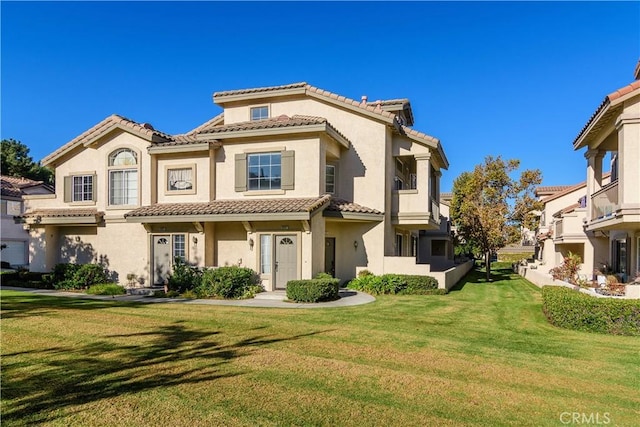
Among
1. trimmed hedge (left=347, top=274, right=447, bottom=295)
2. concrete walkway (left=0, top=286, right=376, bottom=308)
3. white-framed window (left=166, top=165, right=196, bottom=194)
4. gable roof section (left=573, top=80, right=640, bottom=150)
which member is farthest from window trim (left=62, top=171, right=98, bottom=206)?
gable roof section (left=573, top=80, right=640, bottom=150)

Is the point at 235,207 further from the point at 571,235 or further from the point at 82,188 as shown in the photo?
the point at 571,235

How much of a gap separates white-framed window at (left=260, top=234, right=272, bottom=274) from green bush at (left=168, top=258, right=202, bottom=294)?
8.97 ft

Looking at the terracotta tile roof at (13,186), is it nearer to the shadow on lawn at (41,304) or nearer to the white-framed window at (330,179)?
the shadow on lawn at (41,304)

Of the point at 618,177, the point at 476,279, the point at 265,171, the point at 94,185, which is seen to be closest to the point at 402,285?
the point at 265,171

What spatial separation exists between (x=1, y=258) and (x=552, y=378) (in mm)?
40473

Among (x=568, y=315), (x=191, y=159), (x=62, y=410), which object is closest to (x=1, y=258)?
(x=191, y=159)

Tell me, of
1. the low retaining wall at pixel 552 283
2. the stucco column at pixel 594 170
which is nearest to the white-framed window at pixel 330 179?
the low retaining wall at pixel 552 283

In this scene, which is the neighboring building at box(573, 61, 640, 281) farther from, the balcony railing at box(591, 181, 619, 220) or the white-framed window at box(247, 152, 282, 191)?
the white-framed window at box(247, 152, 282, 191)

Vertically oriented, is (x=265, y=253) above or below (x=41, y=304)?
above

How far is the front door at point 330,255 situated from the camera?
20.4 m

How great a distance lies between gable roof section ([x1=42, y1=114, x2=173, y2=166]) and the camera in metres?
20.8

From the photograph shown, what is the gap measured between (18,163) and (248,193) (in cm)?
5142

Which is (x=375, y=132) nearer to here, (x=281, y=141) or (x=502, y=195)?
(x=281, y=141)

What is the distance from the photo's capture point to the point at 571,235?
1011 inches
